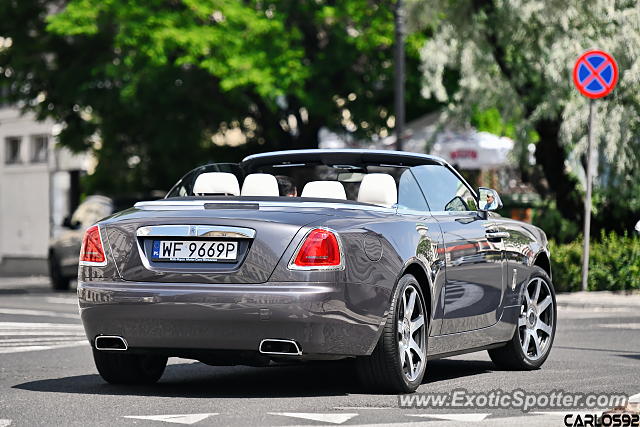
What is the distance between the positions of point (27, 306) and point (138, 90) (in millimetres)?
11279

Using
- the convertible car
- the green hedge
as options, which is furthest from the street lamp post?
the convertible car

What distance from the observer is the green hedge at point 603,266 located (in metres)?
20.6

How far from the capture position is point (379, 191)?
924 cm

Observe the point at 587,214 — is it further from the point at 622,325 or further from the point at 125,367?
the point at 125,367

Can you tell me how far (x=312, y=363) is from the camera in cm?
1105

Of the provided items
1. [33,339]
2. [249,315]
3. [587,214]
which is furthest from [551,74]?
[249,315]

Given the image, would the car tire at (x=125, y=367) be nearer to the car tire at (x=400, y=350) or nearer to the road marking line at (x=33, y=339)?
the car tire at (x=400, y=350)

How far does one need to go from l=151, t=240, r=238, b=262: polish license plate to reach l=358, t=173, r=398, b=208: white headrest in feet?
3.51

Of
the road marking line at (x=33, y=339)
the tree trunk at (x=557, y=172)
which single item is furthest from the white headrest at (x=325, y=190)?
the tree trunk at (x=557, y=172)

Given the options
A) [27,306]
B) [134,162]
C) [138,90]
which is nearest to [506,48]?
[27,306]

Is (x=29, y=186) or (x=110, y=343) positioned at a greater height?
(x=110, y=343)

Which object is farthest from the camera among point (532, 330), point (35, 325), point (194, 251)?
point (35, 325)

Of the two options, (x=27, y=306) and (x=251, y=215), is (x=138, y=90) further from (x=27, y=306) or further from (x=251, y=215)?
(x=251, y=215)

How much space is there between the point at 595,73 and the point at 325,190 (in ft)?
36.0
